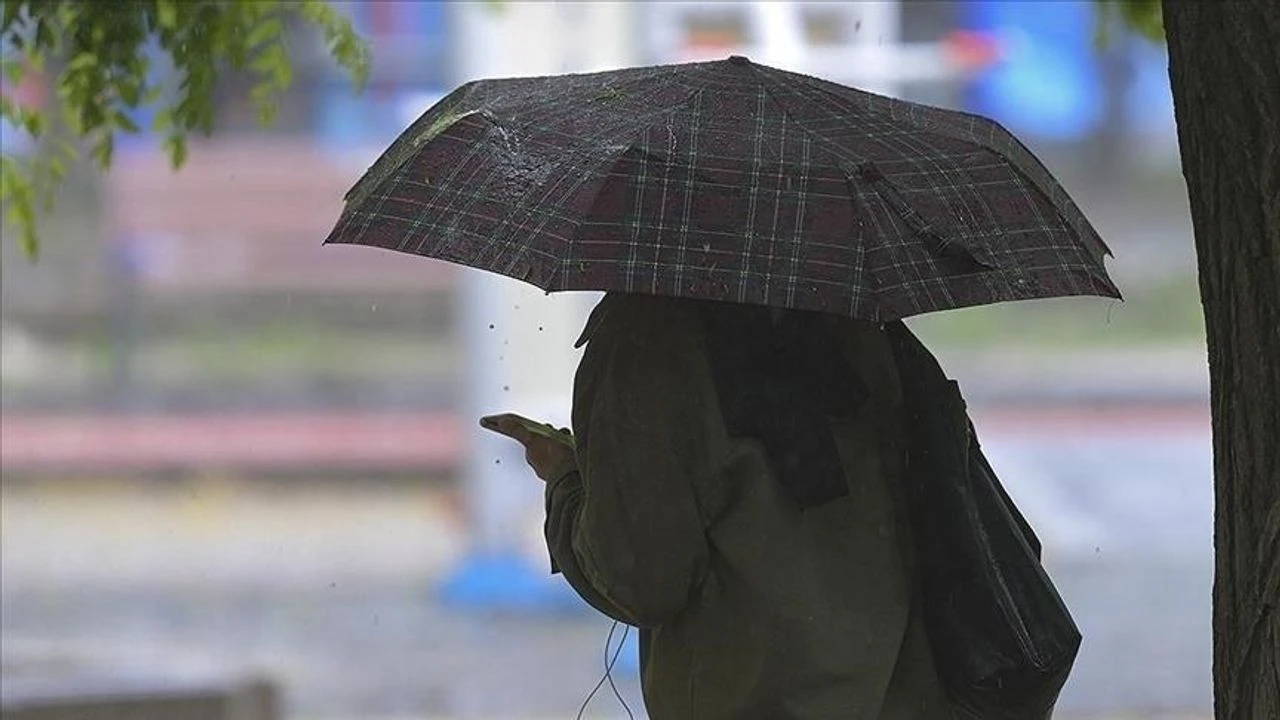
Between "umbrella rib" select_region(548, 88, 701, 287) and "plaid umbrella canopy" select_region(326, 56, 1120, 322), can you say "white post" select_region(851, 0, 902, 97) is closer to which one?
"plaid umbrella canopy" select_region(326, 56, 1120, 322)

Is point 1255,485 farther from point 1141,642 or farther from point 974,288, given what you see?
point 1141,642

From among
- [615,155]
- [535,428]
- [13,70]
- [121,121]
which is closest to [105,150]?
[121,121]

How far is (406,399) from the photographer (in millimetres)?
14484

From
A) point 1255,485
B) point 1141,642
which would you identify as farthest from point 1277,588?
point 1141,642

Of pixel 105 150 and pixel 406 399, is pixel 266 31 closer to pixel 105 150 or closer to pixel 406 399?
pixel 105 150

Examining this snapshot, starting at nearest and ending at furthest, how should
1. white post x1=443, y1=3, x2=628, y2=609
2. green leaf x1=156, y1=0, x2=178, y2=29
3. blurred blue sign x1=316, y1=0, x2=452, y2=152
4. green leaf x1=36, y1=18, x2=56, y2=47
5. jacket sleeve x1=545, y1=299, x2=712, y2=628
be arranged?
jacket sleeve x1=545, y1=299, x2=712, y2=628, green leaf x1=36, y1=18, x2=56, y2=47, green leaf x1=156, y1=0, x2=178, y2=29, white post x1=443, y1=3, x2=628, y2=609, blurred blue sign x1=316, y1=0, x2=452, y2=152

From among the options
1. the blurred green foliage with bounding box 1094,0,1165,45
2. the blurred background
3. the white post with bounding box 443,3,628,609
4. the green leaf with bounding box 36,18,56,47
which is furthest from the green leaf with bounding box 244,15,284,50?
the white post with bounding box 443,3,628,609

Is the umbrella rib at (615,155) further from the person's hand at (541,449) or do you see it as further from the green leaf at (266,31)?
the green leaf at (266,31)

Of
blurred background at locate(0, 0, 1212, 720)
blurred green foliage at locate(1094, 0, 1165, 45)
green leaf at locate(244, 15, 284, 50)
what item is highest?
blurred green foliage at locate(1094, 0, 1165, 45)

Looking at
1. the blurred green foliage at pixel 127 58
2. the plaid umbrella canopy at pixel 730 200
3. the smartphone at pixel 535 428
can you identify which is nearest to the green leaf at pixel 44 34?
the blurred green foliage at pixel 127 58

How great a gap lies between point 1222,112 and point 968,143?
416 millimetres

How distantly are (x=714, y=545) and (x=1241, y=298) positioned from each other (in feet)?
2.96

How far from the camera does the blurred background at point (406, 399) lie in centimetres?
837

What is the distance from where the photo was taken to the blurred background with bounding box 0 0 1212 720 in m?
8.37
